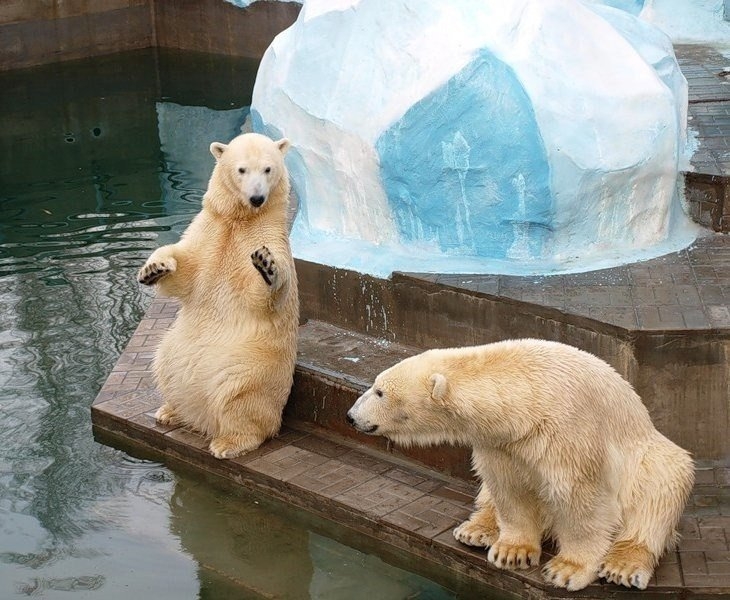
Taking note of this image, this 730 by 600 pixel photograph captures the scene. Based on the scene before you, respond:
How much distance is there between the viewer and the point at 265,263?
4988 mm

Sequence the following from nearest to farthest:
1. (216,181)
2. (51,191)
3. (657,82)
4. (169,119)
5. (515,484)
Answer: (515,484)
(216,181)
(657,82)
(51,191)
(169,119)

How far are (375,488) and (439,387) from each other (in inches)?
47.9

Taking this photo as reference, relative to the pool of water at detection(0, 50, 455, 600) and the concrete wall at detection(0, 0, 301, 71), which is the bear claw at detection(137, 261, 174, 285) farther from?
the concrete wall at detection(0, 0, 301, 71)

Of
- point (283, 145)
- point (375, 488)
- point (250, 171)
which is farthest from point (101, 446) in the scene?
point (283, 145)

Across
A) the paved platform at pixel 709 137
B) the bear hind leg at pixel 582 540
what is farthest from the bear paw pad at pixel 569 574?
the paved platform at pixel 709 137

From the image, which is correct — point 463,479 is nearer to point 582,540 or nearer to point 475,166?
point 582,540

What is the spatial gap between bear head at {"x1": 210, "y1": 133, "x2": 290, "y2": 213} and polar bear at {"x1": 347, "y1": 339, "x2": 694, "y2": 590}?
1.30 metres

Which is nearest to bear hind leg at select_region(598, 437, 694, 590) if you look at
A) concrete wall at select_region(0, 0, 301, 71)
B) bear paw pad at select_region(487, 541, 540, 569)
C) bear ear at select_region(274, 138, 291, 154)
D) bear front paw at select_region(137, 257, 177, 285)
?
bear paw pad at select_region(487, 541, 540, 569)

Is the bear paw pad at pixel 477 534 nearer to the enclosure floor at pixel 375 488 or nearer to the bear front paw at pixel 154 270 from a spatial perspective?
the enclosure floor at pixel 375 488

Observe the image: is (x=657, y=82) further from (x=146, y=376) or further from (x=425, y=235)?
(x=146, y=376)

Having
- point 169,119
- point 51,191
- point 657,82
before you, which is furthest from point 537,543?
point 169,119

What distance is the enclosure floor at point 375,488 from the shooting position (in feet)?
14.4

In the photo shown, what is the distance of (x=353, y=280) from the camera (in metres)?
5.98

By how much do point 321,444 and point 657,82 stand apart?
2.46 metres
